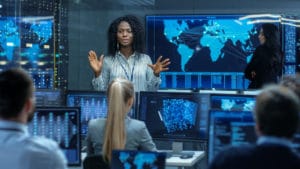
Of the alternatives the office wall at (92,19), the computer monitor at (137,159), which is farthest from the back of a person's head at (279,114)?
the office wall at (92,19)

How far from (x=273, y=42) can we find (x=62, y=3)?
3.04 m

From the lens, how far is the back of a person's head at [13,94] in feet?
7.49

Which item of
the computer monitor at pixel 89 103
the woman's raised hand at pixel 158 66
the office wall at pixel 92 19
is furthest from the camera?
the office wall at pixel 92 19

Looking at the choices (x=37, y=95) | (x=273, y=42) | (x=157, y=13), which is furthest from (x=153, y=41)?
(x=37, y=95)

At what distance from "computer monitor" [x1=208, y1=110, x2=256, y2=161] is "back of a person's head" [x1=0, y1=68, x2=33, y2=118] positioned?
46.2 inches

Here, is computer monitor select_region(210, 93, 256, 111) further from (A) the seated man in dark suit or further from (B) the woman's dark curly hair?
(A) the seated man in dark suit

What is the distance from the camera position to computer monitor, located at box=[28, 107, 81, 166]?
12.2ft

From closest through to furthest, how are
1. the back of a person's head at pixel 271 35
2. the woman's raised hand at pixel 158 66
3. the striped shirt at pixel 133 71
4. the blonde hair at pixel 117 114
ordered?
the blonde hair at pixel 117 114 → the woman's raised hand at pixel 158 66 → the striped shirt at pixel 133 71 → the back of a person's head at pixel 271 35

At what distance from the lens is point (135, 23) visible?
5566 millimetres

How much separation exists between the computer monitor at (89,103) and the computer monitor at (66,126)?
0.73 m

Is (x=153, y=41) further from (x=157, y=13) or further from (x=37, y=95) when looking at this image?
(x=37, y=95)

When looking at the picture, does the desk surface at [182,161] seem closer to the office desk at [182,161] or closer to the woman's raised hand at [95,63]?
the office desk at [182,161]

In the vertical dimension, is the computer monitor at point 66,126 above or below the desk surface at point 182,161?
above

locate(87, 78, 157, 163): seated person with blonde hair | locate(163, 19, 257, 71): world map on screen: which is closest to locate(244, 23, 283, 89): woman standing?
locate(163, 19, 257, 71): world map on screen
